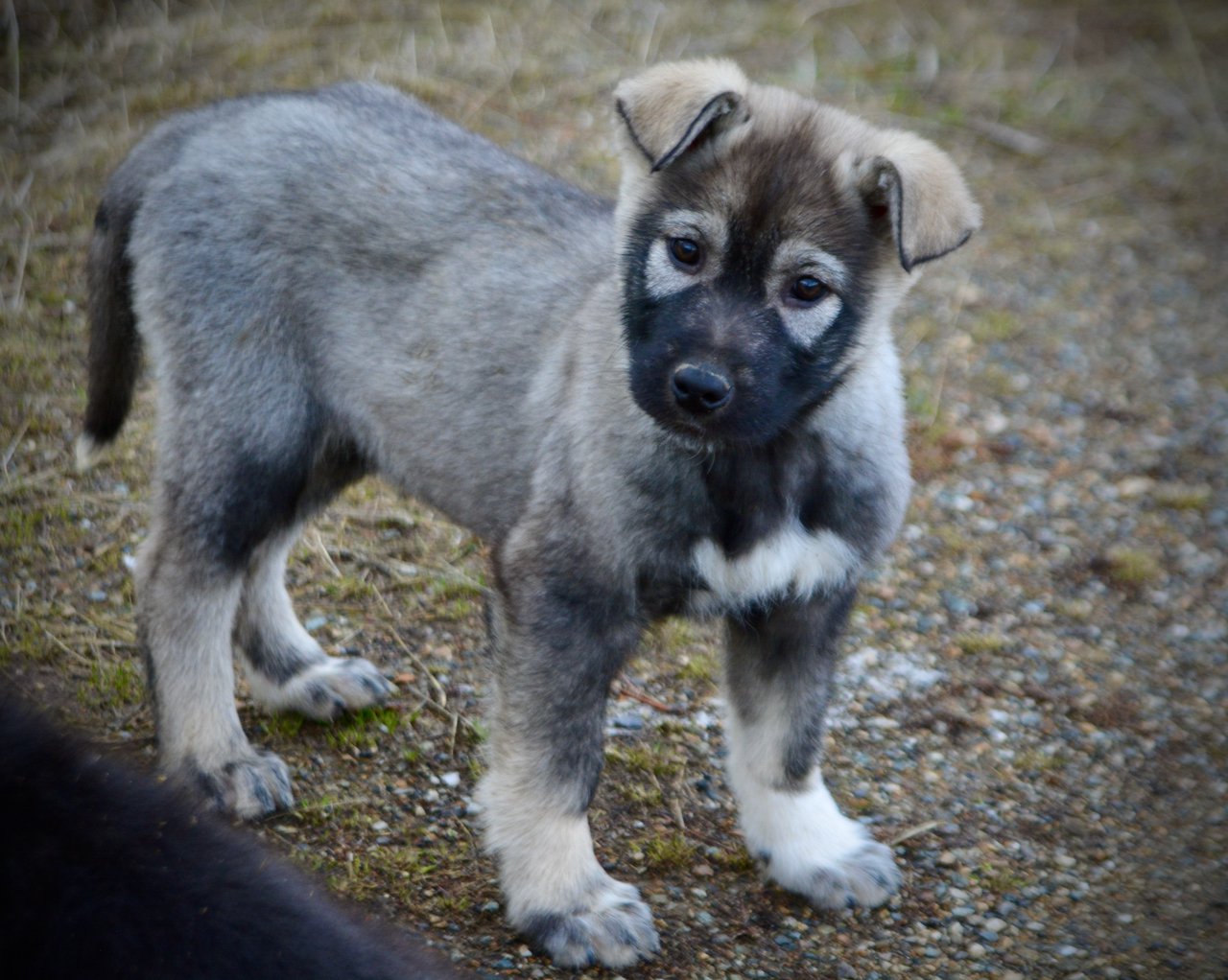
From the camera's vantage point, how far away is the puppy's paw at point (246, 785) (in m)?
3.35

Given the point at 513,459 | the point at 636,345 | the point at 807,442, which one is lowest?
the point at 513,459

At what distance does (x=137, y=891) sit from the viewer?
2117 millimetres

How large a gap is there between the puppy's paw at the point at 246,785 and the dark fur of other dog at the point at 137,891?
37.4 inches

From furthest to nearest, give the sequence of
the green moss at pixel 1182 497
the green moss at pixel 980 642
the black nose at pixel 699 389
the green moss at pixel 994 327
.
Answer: the green moss at pixel 994 327, the green moss at pixel 1182 497, the green moss at pixel 980 642, the black nose at pixel 699 389

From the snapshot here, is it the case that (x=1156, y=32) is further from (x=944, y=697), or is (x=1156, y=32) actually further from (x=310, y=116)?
(x=310, y=116)

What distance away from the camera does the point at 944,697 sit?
13.9ft

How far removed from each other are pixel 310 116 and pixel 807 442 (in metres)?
1.59

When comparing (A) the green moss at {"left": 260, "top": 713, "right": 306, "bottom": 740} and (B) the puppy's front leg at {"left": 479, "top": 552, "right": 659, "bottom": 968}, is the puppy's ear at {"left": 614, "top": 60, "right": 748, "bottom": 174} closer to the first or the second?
(B) the puppy's front leg at {"left": 479, "top": 552, "right": 659, "bottom": 968}

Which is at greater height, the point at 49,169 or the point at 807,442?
the point at 807,442

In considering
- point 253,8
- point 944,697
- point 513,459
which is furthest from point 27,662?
point 253,8

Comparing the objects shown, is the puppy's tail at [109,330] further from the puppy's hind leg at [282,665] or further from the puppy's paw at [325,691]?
the puppy's paw at [325,691]

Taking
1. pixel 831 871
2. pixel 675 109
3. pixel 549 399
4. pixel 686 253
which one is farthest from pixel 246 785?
pixel 675 109

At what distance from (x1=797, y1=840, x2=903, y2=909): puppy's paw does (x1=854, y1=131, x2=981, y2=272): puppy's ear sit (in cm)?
149

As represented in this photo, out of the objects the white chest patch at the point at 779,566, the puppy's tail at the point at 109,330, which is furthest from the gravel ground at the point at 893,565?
the white chest patch at the point at 779,566
